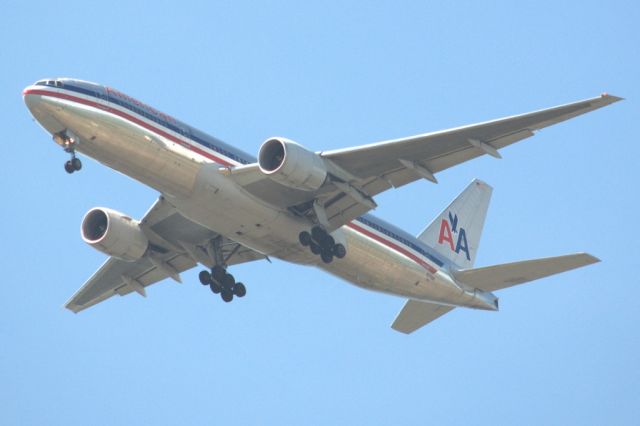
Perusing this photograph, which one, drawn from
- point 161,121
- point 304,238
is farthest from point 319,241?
point 161,121

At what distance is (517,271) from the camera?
126ft

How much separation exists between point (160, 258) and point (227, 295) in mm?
2738

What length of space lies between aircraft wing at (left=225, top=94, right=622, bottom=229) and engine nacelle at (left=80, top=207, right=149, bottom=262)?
5.53m

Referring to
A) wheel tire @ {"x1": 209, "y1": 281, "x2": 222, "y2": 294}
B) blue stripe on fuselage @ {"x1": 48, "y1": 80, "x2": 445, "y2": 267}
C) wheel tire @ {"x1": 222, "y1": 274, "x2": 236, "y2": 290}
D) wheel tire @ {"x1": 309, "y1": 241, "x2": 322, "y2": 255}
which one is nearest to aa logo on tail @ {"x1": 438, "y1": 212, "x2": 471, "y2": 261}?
blue stripe on fuselage @ {"x1": 48, "y1": 80, "x2": 445, "y2": 267}

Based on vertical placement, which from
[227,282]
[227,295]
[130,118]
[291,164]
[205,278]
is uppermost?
[130,118]

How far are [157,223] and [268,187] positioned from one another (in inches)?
219

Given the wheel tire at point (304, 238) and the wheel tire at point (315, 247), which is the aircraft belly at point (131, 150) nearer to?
the wheel tire at point (304, 238)

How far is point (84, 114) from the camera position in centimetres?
3225

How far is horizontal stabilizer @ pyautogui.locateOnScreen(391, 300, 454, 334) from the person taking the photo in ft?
138

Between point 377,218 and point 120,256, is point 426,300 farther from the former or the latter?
point 120,256

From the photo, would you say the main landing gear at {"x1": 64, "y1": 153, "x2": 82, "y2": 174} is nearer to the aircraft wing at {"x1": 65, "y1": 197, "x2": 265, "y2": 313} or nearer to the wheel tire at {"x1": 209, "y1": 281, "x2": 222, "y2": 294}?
the aircraft wing at {"x1": 65, "y1": 197, "x2": 265, "y2": 313}

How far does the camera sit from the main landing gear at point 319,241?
117 ft

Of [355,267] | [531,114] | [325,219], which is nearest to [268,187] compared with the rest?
[325,219]

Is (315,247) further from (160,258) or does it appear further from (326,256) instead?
(160,258)
